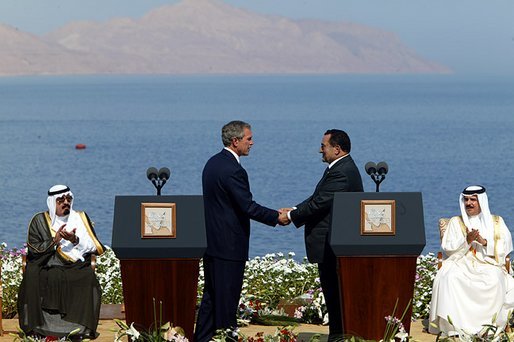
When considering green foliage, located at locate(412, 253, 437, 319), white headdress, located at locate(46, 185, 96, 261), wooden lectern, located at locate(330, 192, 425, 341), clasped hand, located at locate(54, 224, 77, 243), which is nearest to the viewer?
wooden lectern, located at locate(330, 192, 425, 341)

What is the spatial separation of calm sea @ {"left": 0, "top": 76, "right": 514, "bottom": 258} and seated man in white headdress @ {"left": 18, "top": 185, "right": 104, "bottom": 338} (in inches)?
698

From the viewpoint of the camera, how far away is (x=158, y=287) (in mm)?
10289

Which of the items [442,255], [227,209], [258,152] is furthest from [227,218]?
[258,152]

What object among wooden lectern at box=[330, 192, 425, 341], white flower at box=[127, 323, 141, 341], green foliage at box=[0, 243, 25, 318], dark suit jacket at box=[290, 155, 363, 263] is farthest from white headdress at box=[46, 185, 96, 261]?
wooden lectern at box=[330, 192, 425, 341]

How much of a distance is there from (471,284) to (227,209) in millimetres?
Result: 2395

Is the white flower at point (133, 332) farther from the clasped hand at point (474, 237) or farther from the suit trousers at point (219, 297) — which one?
the clasped hand at point (474, 237)

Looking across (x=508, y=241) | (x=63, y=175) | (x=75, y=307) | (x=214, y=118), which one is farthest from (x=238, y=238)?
(x=214, y=118)

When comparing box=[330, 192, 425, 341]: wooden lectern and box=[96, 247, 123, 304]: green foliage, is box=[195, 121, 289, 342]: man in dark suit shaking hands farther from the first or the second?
box=[96, 247, 123, 304]: green foliage

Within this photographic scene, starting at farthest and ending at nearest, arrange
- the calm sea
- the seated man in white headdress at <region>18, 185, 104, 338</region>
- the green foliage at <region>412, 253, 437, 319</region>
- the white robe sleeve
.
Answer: the calm sea → the green foliage at <region>412, 253, 437, 319</region> → the white robe sleeve → the seated man in white headdress at <region>18, 185, 104, 338</region>

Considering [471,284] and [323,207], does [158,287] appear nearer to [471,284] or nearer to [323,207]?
[323,207]

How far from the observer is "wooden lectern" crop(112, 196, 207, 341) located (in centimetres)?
1023

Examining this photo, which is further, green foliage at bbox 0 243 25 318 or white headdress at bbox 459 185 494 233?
green foliage at bbox 0 243 25 318

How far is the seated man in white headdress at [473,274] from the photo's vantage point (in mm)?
11570

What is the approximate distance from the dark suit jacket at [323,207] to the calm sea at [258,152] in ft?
59.1
